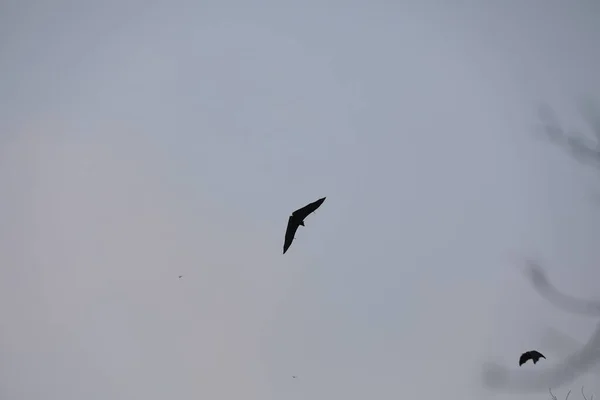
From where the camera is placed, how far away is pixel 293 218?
360 cm

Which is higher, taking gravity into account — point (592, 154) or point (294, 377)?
point (592, 154)

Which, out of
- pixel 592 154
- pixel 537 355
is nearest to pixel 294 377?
pixel 537 355

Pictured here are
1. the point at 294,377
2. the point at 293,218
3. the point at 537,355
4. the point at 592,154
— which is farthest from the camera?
the point at 294,377

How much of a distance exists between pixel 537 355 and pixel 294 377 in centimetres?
326

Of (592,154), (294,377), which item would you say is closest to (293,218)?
(592,154)

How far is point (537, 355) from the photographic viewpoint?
155 inches

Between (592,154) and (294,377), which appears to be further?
(294,377)

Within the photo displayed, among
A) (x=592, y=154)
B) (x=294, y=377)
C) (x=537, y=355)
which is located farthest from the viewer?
(x=294, y=377)

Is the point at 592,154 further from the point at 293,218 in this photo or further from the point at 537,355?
the point at 537,355

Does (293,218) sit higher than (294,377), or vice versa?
(293,218)

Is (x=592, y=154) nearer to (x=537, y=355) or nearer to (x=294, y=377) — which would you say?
(x=537, y=355)

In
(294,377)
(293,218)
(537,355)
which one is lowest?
(294,377)

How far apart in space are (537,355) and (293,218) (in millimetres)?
2340

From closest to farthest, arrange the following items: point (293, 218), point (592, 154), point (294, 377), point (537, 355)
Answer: point (592, 154), point (293, 218), point (537, 355), point (294, 377)
